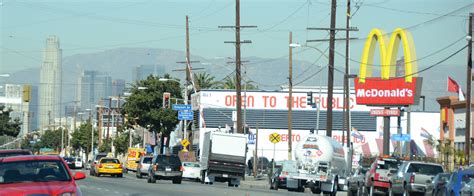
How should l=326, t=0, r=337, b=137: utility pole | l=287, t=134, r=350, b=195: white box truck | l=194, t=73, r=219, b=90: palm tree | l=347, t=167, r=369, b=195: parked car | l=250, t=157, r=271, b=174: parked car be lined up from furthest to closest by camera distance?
l=194, t=73, r=219, b=90: palm tree < l=250, t=157, r=271, b=174: parked car < l=326, t=0, r=337, b=137: utility pole < l=287, t=134, r=350, b=195: white box truck < l=347, t=167, r=369, b=195: parked car

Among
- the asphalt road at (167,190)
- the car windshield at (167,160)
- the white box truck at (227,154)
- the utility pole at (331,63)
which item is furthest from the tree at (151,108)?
the asphalt road at (167,190)

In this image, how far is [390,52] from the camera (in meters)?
71.9

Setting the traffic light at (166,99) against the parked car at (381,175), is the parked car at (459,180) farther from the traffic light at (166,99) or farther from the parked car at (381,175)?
the traffic light at (166,99)

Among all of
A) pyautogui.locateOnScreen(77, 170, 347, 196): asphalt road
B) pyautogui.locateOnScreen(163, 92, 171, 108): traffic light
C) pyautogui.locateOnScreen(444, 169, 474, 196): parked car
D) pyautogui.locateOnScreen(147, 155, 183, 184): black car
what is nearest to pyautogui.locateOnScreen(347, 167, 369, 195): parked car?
pyautogui.locateOnScreen(77, 170, 347, 196): asphalt road

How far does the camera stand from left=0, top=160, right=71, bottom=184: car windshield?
20.7 metres

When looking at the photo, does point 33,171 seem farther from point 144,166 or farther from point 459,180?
point 144,166

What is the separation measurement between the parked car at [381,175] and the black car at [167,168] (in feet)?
60.6

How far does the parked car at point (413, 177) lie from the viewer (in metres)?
38.2

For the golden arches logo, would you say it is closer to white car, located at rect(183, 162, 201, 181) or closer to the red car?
white car, located at rect(183, 162, 201, 181)

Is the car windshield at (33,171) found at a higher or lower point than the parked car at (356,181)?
higher

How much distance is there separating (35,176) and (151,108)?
234ft

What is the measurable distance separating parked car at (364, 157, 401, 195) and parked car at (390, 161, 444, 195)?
28.2 inches

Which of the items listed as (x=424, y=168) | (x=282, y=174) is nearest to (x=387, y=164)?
(x=424, y=168)

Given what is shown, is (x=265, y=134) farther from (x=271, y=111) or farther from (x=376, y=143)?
(x=376, y=143)
